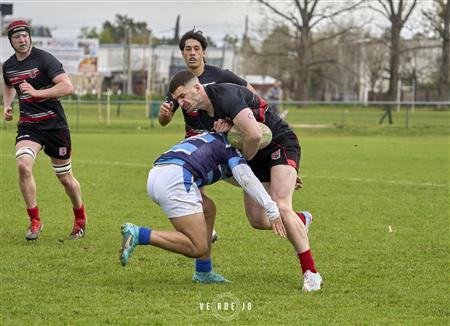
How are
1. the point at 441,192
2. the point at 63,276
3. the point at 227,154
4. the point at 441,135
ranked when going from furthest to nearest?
the point at 441,135 → the point at 441,192 → the point at 63,276 → the point at 227,154

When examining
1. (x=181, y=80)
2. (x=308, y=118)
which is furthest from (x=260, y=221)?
(x=308, y=118)

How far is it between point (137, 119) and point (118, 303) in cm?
3872

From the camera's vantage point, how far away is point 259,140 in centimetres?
680

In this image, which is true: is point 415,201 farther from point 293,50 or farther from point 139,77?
point 139,77

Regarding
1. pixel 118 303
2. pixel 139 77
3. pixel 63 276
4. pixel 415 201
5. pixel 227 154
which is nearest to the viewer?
pixel 118 303

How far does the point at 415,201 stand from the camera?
43.1 ft

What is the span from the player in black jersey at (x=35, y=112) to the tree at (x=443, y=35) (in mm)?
47773

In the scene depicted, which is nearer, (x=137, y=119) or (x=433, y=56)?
(x=137, y=119)

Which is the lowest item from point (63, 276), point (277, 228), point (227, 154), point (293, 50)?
point (63, 276)

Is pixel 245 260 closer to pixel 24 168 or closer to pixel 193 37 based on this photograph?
pixel 193 37

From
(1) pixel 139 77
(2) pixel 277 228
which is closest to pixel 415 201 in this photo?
(2) pixel 277 228

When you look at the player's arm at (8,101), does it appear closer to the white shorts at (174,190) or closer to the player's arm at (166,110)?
the player's arm at (166,110)

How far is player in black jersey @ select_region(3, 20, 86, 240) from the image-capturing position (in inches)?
371

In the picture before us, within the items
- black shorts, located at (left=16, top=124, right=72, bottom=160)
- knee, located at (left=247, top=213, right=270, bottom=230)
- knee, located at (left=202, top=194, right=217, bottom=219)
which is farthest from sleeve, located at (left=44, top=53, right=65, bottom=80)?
knee, located at (left=247, top=213, right=270, bottom=230)
